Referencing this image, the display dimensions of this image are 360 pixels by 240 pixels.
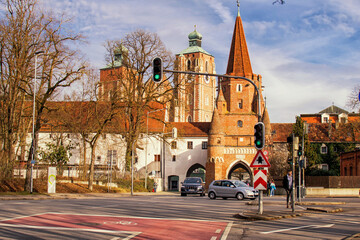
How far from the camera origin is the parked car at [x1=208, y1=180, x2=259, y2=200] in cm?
3253

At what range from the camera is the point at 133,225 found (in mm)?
13414

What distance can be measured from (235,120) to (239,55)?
12307 mm

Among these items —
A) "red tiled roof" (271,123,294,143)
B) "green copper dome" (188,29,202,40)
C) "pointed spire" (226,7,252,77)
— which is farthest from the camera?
"green copper dome" (188,29,202,40)

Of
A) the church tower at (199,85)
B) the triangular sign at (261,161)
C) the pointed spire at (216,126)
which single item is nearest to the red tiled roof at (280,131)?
the pointed spire at (216,126)

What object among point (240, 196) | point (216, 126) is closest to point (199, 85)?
point (216, 126)

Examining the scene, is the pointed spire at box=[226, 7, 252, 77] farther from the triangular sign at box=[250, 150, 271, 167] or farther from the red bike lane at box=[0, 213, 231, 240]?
the red bike lane at box=[0, 213, 231, 240]

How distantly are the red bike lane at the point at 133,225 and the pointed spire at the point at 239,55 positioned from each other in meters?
70.1

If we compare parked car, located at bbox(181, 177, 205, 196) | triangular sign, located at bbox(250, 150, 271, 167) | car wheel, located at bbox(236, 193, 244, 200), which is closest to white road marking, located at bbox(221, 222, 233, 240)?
triangular sign, located at bbox(250, 150, 271, 167)

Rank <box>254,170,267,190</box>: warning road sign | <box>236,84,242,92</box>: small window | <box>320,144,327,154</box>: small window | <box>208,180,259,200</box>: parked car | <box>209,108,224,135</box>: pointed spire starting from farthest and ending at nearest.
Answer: <box>236,84,242,92</box>: small window < <box>320,144,327,154</box>: small window < <box>209,108,224,135</box>: pointed spire < <box>208,180,259,200</box>: parked car < <box>254,170,267,190</box>: warning road sign

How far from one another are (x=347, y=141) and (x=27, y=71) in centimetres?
6280

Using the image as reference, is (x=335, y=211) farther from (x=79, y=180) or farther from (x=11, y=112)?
(x=79, y=180)

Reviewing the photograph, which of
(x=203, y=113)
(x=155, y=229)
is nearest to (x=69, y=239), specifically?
(x=155, y=229)

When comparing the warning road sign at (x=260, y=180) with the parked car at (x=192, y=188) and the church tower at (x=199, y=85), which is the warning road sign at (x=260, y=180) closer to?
the parked car at (x=192, y=188)

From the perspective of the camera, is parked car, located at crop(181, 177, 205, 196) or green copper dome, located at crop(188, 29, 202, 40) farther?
green copper dome, located at crop(188, 29, 202, 40)
